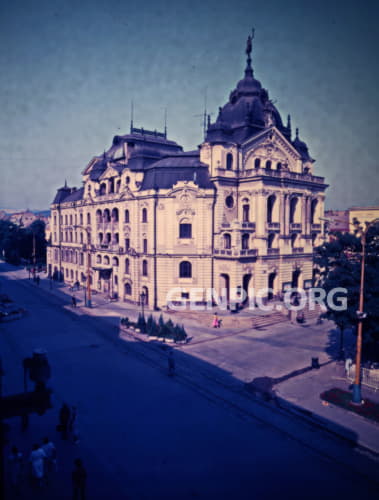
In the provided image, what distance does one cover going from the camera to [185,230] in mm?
46781

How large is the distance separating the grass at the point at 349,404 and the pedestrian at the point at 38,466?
15.6 metres

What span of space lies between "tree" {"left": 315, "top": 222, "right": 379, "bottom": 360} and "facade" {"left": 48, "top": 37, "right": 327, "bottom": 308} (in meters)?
18.0

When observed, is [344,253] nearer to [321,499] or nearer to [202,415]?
[202,415]

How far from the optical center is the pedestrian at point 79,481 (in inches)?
531

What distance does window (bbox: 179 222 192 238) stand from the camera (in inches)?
1839

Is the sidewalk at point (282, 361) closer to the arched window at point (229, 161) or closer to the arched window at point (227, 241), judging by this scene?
the arched window at point (227, 241)

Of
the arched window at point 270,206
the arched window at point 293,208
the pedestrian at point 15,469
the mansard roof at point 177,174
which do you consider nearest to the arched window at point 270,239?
the arched window at point 270,206

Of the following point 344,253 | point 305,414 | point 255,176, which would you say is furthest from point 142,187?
point 305,414

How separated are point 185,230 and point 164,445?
31.3m

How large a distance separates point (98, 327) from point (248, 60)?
139 ft

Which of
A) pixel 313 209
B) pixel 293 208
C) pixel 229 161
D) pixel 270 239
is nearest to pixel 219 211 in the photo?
pixel 229 161

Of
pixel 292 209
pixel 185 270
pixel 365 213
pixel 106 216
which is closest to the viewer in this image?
pixel 185 270

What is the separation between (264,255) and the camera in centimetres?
4638

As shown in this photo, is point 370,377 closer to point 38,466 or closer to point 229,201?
point 38,466
